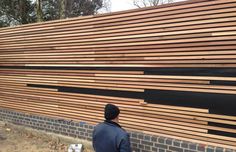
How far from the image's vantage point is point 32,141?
8633 mm

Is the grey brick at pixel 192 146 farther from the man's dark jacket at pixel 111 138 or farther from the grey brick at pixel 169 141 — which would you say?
the man's dark jacket at pixel 111 138

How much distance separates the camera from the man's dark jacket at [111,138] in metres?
4.41

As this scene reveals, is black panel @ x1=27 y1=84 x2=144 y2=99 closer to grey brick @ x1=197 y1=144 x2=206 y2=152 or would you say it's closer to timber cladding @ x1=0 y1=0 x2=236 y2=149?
timber cladding @ x1=0 y1=0 x2=236 y2=149

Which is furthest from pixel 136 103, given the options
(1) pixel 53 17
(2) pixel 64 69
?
(1) pixel 53 17

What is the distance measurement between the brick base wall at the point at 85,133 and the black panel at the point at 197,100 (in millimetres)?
596

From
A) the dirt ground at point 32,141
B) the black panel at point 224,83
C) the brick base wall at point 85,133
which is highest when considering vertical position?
the black panel at point 224,83

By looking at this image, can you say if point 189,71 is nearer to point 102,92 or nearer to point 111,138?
point 111,138

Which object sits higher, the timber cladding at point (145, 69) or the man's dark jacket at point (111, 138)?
the timber cladding at point (145, 69)

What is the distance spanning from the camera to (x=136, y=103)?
6.55 m

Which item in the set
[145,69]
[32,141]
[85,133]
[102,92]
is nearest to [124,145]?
[145,69]

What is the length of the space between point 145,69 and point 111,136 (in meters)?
2.12

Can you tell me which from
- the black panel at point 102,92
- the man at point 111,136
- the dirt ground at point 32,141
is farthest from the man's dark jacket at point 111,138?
the dirt ground at point 32,141

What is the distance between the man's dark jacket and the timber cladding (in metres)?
1.63

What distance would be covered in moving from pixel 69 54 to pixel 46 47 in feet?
2.79
